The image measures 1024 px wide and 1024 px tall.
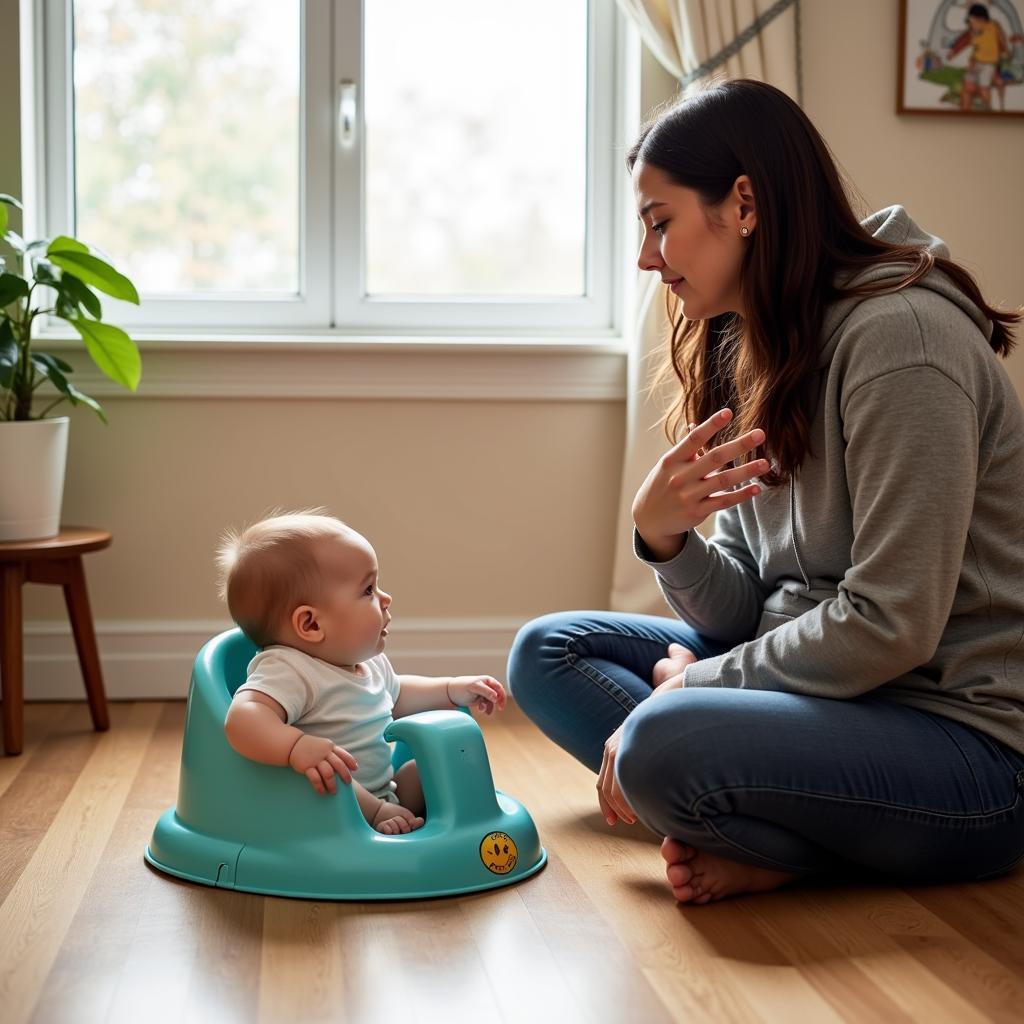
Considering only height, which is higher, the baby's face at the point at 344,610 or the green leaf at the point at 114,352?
the green leaf at the point at 114,352

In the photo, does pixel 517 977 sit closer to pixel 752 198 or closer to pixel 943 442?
pixel 943 442

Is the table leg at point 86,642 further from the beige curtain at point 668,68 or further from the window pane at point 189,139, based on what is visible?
the beige curtain at point 668,68

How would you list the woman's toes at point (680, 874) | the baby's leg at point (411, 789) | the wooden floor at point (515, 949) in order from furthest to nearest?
the baby's leg at point (411, 789) < the woman's toes at point (680, 874) < the wooden floor at point (515, 949)

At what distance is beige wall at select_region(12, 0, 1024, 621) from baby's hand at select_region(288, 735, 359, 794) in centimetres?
138

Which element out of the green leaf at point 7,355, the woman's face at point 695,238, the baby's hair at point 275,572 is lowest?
the baby's hair at point 275,572

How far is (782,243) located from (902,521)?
379 millimetres

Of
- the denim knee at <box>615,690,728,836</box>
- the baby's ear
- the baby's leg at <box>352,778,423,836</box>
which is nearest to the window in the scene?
the baby's ear

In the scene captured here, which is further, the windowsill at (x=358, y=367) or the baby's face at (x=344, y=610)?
the windowsill at (x=358, y=367)

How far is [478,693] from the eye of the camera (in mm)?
1820

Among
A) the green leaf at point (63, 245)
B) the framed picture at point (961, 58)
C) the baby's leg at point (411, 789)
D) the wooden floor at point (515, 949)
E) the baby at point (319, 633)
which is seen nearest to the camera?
the wooden floor at point (515, 949)

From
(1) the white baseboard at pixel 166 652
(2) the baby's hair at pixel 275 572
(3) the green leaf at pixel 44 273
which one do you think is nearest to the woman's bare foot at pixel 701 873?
(2) the baby's hair at pixel 275 572

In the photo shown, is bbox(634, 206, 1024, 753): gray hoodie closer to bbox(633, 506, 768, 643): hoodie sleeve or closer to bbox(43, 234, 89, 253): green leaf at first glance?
bbox(633, 506, 768, 643): hoodie sleeve

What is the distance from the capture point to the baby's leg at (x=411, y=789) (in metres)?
1.76

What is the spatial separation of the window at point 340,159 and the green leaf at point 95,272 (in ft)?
1.38
